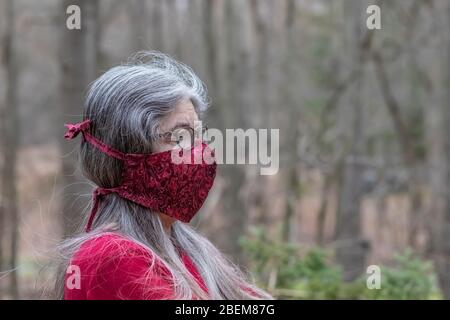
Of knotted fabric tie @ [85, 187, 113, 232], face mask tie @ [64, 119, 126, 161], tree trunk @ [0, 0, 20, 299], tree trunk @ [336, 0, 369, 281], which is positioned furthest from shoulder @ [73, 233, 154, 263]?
tree trunk @ [0, 0, 20, 299]

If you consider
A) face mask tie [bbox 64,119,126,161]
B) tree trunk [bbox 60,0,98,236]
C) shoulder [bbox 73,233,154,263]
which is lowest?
shoulder [bbox 73,233,154,263]

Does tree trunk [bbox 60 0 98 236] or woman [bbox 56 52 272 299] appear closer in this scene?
woman [bbox 56 52 272 299]

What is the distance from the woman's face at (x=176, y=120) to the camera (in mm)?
2762

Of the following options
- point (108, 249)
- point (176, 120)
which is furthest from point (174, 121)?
point (108, 249)

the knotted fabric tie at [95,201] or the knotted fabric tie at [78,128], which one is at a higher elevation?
the knotted fabric tie at [78,128]

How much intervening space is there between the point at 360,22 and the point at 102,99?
274 inches

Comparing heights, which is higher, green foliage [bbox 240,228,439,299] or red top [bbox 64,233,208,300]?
red top [bbox 64,233,208,300]

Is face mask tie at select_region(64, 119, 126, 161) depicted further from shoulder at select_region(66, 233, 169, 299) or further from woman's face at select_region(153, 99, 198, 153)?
shoulder at select_region(66, 233, 169, 299)

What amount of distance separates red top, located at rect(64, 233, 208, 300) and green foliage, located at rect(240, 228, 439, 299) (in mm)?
2568

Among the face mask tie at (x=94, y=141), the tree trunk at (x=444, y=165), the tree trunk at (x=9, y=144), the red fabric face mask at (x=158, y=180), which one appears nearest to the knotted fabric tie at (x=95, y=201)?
the red fabric face mask at (x=158, y=180)

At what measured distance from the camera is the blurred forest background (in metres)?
5.94

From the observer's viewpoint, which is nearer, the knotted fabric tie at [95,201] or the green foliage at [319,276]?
the knotted fabric tie at [95,201]

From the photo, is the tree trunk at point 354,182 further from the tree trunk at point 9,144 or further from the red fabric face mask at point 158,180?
the red fabric face mask at point 158,180

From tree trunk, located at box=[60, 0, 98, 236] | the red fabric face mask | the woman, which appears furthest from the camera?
tree trunk, located at box=[60, 0, 98, 236]
